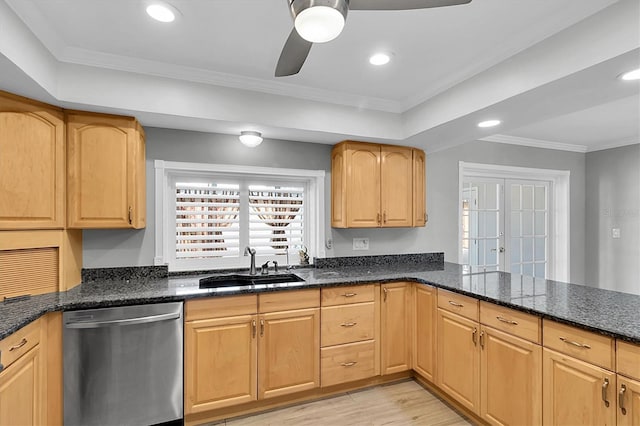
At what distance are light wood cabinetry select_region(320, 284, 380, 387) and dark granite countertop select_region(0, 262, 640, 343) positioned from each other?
13 centimetres

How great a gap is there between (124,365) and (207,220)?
1301mm

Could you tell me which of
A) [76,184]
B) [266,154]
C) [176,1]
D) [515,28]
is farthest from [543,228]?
[76,184]

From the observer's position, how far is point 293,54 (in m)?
1.61

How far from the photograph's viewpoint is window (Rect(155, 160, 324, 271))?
288 cm

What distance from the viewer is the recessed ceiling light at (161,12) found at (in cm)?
168

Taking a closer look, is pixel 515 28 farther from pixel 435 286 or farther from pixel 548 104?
pixel 435 286

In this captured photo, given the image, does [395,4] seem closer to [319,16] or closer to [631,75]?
[319,16]

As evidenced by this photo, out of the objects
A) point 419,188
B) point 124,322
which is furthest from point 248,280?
point 419,188

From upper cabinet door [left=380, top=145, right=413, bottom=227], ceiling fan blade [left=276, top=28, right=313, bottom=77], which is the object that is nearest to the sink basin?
upper cabinet door [left=380, top=145, right=413, bottom=227]

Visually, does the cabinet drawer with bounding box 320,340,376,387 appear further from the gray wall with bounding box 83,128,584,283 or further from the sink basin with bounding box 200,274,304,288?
the gray wall with bounding box 83,128,584,283

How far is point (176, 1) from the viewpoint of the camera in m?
1.65

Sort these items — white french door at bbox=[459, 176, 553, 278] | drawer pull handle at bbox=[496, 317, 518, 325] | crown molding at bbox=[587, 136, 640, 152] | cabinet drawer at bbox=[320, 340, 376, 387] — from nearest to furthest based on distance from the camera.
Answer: drawer pull handle at bbox=[496, 317, 518, 325]
cabinet drawer at bbox=[320, 340, 376, 387]
white french door at bbox=[459, 176, 553, 278]
crown molding at bbox=[587, 136, 640, 152]

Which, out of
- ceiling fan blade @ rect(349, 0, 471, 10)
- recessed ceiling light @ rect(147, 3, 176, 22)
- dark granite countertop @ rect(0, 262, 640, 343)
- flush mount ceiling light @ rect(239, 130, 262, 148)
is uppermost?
recessed ceiling light @ rect(147, 3, 176, 22)

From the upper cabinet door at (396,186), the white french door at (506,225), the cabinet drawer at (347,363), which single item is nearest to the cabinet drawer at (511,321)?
the cabinet drawer at (347,363)
